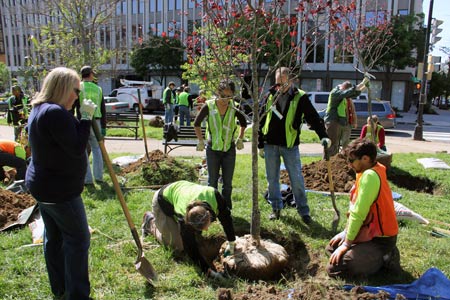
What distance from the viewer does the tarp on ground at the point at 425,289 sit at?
2.95 meters

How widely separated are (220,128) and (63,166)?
246cm

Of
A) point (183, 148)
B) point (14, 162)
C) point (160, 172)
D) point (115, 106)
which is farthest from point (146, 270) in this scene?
point (115, 106)

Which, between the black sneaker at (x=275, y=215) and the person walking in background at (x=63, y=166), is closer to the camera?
the person walking in background at (x=63, y=166)

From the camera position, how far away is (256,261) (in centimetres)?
359

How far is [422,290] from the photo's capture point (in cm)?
300

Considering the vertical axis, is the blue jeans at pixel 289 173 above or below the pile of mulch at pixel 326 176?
above

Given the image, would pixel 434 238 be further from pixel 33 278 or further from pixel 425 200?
pixel 33 278

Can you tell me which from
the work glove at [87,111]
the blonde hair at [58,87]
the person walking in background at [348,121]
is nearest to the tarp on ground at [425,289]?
the work glove at [87,111]

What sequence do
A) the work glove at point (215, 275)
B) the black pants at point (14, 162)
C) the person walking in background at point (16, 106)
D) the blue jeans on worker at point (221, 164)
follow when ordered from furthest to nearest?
1. the person walking in background at point (16, 106)
2. the black pants at point (14, 162)
3. the blue jeans on worker at point (221, 164)
4. the work glove at point (215, 275)

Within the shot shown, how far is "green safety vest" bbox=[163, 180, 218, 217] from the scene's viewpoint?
139 inches

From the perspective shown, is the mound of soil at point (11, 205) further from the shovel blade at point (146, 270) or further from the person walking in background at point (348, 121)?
the person walking in background at point (348, 121)

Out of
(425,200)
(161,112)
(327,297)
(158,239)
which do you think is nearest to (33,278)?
(158,239)

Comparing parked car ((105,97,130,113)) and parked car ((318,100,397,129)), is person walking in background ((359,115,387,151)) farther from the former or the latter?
parked car ((105,97,130,113))

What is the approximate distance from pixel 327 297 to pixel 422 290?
0.78 m
